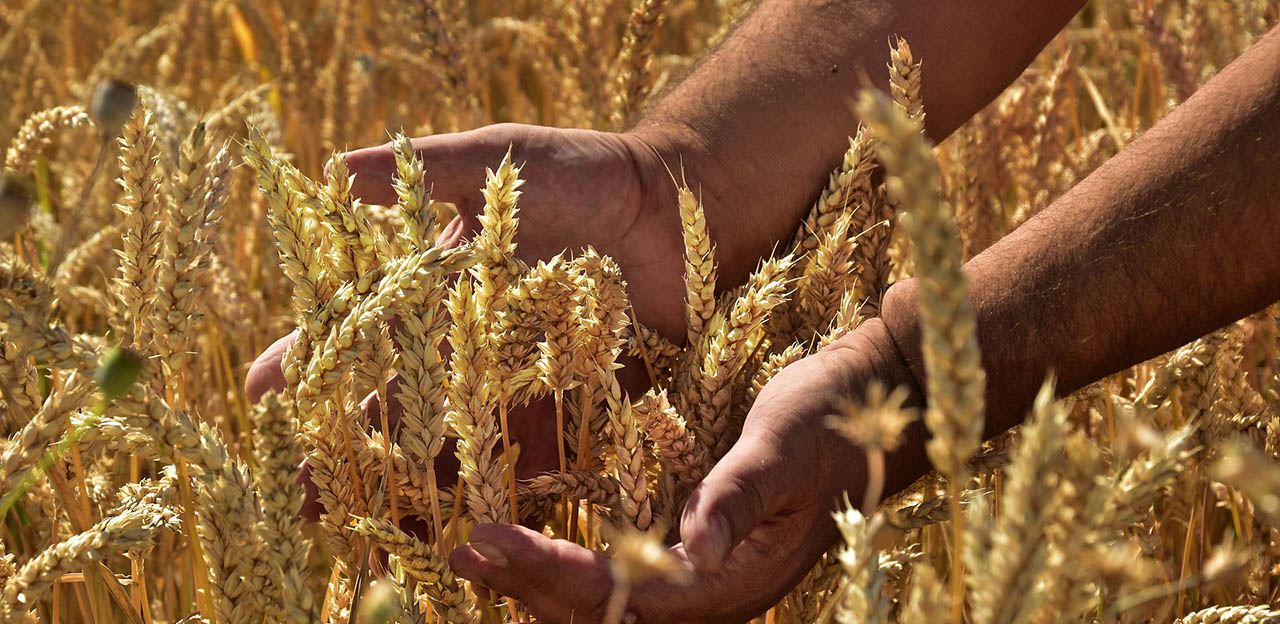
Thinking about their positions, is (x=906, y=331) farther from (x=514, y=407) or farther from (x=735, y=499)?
(x=514, y=407)

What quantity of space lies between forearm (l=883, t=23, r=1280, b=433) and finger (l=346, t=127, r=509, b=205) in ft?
1.57

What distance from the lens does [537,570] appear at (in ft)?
3.08

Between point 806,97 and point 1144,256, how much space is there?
578 millimetres

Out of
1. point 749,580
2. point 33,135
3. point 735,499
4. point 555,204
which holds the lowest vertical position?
point 749,580

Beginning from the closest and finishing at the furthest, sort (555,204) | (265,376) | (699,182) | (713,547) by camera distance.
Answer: (713,547) → (265,376) → (555,204) → (699,182)

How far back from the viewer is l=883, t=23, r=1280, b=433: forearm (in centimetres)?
102

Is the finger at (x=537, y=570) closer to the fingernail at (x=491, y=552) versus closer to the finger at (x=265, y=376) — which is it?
the fingernail at (x=491, y=552)

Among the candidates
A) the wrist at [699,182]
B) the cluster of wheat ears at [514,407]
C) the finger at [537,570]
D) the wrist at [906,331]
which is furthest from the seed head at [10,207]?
the wrist at [699,182]

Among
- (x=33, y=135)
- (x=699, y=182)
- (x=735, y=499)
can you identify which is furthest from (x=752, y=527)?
(x=33, y=135)

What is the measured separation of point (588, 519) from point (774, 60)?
0.69m

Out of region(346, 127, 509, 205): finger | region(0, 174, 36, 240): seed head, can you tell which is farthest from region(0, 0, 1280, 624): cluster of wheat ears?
region(346, 127, 509, 205): finger

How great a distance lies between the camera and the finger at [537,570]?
36.4 inches

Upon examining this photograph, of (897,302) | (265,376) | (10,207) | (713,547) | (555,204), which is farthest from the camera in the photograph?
(555,204)

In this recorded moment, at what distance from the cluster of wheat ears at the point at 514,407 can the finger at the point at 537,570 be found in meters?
0.03
